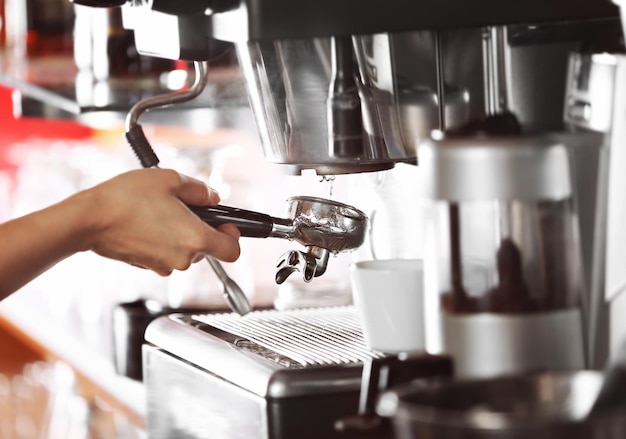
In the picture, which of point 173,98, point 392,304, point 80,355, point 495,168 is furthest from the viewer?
point 80,355

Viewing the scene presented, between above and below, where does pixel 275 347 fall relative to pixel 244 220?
below

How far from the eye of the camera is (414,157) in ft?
3.23

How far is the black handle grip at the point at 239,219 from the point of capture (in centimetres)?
98

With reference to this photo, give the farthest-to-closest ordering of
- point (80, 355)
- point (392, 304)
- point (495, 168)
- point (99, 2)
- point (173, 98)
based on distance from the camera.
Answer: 1. point (80, 355)
2. point (173, 98)
3. point (99, 2)
4. point (392, 304)
5. point (495, 168)

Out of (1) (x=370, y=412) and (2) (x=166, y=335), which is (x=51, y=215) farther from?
(1) (x=370, y=412)

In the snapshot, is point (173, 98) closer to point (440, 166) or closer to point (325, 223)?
point (325, 223)

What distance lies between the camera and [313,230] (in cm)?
103

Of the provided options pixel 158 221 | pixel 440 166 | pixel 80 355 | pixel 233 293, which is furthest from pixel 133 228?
pixel 80 355

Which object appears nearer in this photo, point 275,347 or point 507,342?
point 507,342

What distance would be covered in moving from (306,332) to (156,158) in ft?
0.72

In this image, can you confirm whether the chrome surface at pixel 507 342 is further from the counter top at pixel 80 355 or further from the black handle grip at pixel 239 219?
the counter top at pixel 80 355

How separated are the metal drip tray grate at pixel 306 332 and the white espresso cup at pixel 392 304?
22 mm

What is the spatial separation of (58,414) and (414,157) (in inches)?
77.1

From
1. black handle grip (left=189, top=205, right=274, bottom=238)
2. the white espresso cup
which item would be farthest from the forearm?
the white espresso cup
